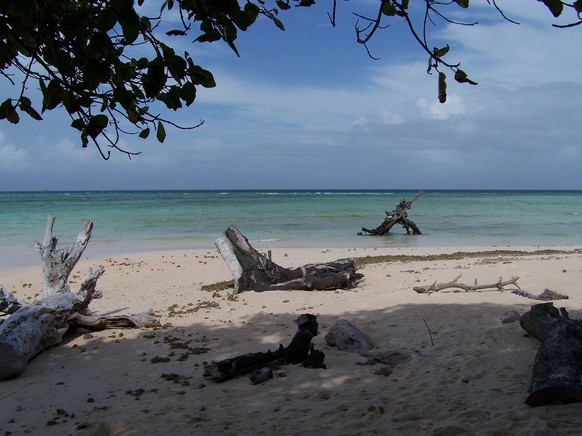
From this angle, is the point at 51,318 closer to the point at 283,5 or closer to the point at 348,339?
the point at 348,339

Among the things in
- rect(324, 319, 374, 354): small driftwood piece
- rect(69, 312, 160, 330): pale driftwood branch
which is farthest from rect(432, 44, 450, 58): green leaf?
rect(69, 312, 160, 330): pale driftwood branch

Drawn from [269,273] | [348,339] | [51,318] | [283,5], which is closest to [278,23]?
[283,5]

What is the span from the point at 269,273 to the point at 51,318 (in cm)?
420

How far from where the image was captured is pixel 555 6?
1978 mm

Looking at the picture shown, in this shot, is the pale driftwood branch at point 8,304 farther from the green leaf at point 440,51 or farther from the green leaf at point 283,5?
the green leaf at point 440,51

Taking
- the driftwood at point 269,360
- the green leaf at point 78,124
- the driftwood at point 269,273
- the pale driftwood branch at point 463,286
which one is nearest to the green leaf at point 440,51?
the green leaf at point 78,124

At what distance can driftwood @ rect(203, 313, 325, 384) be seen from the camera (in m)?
4.68

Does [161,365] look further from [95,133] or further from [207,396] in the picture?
[95,133]

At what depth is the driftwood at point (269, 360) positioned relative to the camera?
15.3 feet

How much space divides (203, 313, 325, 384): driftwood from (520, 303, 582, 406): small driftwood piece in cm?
198

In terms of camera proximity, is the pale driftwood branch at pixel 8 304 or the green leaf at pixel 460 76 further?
the pale driftwood branch at pixel 8 304

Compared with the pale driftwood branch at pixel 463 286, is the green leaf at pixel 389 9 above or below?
above

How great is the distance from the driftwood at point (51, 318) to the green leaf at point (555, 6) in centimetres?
552

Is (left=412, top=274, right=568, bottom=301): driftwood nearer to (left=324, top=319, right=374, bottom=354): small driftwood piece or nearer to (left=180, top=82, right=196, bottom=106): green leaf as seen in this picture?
(left=324, top=319, right=374, bottom=354): small driftwood piece
